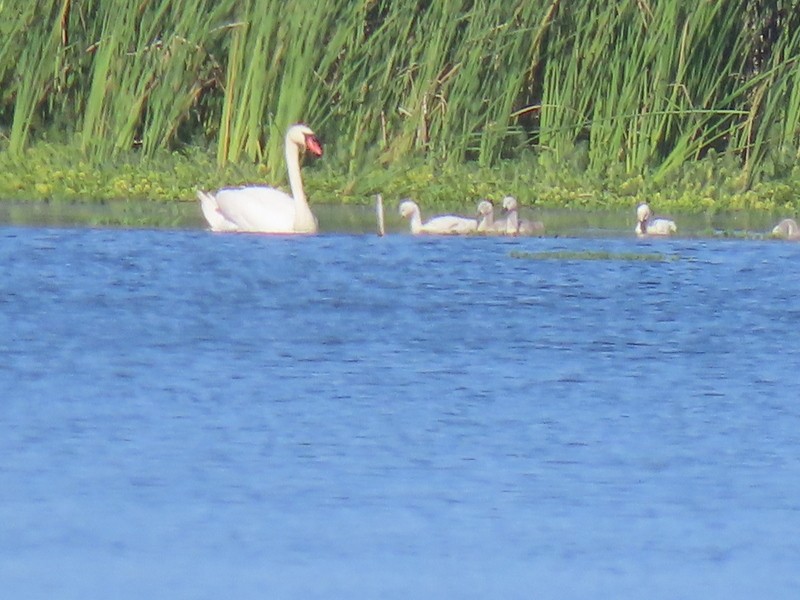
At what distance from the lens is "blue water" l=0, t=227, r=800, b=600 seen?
589cm

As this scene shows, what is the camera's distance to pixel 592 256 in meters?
13.0

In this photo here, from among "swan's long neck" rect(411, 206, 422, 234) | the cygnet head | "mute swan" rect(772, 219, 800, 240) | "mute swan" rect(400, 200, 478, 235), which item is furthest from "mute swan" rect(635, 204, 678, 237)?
"swan's long neck" rect(411, 206, 422, 234)

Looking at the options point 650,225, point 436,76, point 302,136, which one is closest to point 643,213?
point 650,225

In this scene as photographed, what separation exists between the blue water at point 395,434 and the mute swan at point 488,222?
2.56 meters

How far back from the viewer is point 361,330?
10039 mm

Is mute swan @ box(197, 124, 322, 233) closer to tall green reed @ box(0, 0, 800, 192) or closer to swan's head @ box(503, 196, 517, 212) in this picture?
swan's head @ box(503, 196, 517, 212)

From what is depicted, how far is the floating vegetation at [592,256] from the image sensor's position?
13016 millimetres

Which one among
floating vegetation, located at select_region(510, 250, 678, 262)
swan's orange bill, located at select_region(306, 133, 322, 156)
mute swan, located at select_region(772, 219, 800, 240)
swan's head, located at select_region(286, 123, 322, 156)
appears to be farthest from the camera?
swan's head, located at select_region(286, 123, 322, 156)

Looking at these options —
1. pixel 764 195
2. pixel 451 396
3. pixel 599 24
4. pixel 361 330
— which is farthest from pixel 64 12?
pixel 451 396

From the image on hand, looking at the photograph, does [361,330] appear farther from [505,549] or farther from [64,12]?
[64,12]

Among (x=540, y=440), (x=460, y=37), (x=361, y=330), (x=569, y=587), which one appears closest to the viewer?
(x=569, y=587)

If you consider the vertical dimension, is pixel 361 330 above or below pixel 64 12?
below

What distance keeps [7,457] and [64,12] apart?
12.0 metres

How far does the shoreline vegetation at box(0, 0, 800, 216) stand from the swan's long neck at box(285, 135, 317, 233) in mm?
1065
